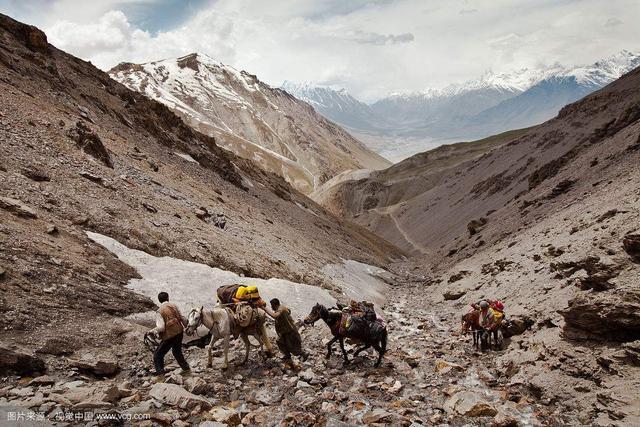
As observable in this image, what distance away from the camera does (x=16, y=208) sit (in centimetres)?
1625

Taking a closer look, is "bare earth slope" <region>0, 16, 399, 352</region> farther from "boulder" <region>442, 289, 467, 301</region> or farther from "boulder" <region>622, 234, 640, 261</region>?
"boulder" <region>622, 234, 640, 261</region>

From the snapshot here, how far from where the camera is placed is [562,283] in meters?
17.6

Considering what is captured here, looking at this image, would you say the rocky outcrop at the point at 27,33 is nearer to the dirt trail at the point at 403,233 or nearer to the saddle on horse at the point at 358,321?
the saddle on horse at the point at 358,321

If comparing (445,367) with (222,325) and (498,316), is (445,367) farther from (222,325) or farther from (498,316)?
(222,325)

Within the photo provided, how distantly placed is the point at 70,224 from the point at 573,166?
4759cm

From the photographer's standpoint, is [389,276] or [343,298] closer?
[343,298]

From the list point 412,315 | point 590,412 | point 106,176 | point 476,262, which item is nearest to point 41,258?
point 106,176

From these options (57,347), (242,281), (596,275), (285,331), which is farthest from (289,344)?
(596,275)

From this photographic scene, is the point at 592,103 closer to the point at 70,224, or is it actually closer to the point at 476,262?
the point at 476,262

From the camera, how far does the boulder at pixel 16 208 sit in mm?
16047

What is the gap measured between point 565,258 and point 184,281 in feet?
53.3

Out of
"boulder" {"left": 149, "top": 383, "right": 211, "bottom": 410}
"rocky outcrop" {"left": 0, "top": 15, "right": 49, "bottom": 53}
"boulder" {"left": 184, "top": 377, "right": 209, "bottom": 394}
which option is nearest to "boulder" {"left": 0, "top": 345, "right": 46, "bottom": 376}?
"boulder" {"left": 149, "top": 383, "right": 211, "bottom": 410}

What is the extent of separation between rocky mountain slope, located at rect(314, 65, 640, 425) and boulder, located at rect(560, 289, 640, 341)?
27 mm

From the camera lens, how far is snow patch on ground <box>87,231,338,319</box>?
16.6 meters
